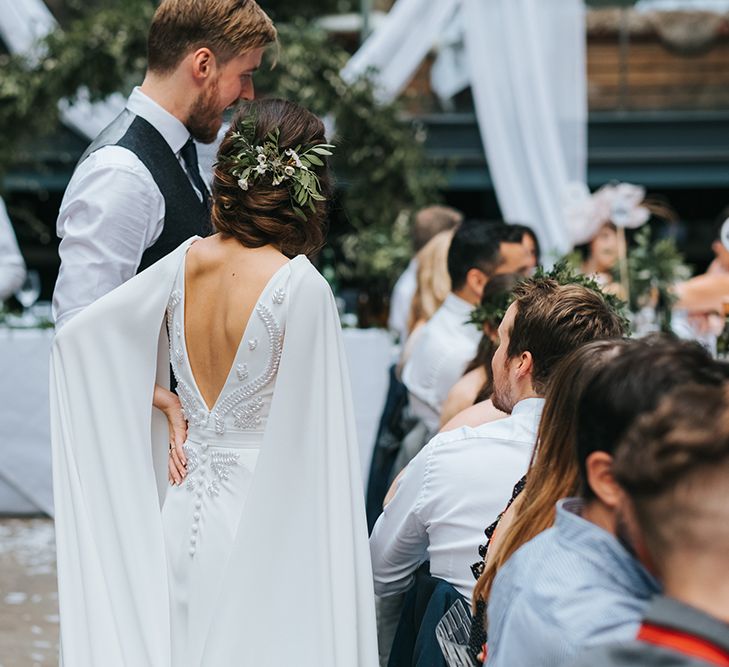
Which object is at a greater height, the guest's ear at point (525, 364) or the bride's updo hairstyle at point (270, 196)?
the bride's updo hairstyle at point (270, 196)

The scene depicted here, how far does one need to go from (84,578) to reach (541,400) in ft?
3.29

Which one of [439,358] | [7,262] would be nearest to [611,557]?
[439,358]

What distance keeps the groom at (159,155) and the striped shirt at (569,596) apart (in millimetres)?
1673

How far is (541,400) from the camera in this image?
2654 mm

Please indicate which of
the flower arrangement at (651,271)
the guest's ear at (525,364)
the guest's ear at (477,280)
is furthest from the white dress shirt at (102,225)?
the flower arrangement at (651,271)

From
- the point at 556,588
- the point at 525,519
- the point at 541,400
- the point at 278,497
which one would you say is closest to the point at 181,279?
the point at 278,497

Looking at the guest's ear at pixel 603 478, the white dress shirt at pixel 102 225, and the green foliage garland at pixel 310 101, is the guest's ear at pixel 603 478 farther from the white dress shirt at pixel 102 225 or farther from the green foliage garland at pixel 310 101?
the green foliage garland at pixel 310 101

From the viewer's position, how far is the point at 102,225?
3.06 meters

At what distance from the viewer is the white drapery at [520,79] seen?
8344 millimetres

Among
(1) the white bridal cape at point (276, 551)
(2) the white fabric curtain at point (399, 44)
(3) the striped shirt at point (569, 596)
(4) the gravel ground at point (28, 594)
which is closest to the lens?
(3) the striped shirt at point (569, 596)

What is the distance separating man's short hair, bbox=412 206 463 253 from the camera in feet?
20.8

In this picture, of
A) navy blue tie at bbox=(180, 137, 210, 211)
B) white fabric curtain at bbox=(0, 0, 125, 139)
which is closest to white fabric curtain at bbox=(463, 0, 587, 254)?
white fabric curtain at bbox=(0, 0, 125, 139)

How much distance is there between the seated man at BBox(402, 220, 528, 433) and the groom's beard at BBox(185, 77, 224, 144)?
1.63m

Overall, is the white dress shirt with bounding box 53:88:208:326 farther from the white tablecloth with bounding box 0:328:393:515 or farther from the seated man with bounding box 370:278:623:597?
the white tablecloth with bounding box 0:328:393:515
